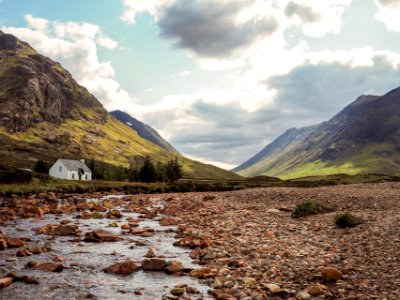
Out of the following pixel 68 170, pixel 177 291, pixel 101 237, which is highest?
pixel 68 170

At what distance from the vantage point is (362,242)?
20516 mm

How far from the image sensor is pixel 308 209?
3384 cm

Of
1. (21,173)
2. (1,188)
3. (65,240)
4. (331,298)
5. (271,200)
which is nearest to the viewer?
(331,298)

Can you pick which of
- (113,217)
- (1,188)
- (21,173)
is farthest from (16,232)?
(21,173)

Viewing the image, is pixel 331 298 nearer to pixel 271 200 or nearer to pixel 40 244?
pixel 40 244

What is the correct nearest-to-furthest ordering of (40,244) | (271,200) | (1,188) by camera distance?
(40,244), (271,200), (1,188)

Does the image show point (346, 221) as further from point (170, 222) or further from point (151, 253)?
point (170, 222)

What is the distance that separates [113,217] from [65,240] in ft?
43.1

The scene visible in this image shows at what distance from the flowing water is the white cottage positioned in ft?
387

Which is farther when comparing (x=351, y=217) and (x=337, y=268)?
(x=351, y=217)

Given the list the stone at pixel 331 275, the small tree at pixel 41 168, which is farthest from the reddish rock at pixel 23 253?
the small tree at pixel 41 168

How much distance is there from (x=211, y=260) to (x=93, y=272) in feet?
19.4

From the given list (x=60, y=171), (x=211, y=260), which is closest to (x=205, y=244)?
(x=211, y=260)

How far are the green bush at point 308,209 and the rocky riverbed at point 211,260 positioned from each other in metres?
1.19
